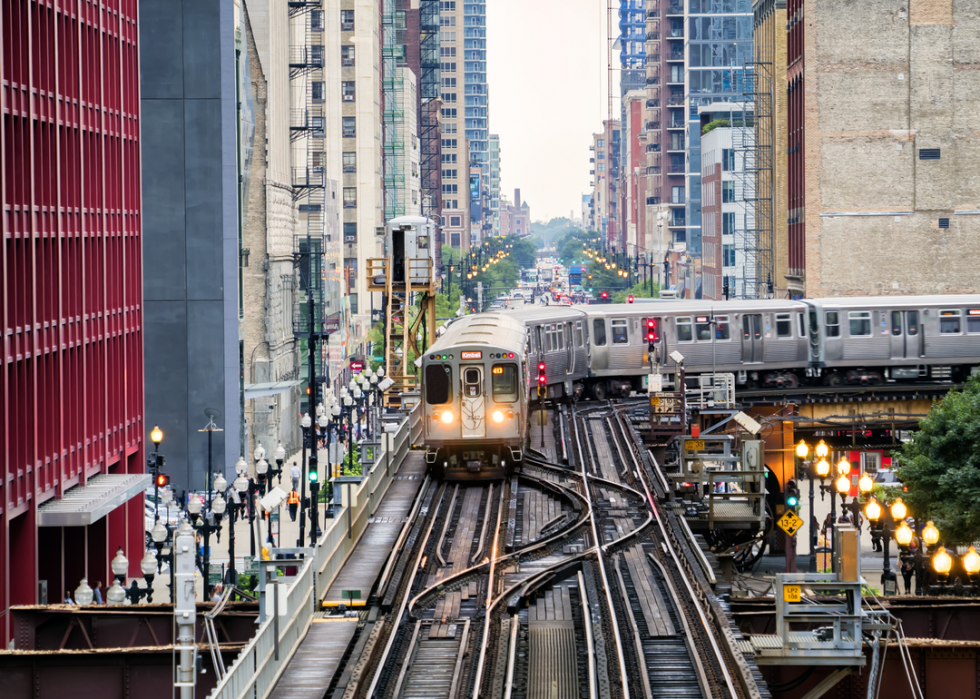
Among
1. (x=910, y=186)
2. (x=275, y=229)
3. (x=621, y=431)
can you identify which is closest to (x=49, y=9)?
(x=621, y=431)

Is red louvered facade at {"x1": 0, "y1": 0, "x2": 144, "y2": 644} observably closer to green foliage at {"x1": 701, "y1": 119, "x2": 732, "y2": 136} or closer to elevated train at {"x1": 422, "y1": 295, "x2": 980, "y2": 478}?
elevated train at {"x1": 422, "y1": 295, "x2": 980, "y2": 478}

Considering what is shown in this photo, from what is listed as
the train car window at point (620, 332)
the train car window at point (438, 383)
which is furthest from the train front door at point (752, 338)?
the train car window at point (438, 383)

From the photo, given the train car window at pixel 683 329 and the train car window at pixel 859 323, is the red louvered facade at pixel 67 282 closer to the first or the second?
the train car window at pixel 683 329

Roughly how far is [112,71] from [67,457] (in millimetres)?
13266

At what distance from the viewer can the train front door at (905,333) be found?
56.5m

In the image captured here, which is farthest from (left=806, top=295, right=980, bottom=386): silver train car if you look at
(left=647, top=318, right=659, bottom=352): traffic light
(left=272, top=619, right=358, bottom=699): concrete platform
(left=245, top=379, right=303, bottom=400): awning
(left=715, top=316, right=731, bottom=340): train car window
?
A: (left=272, top=619, right=358, bottom=699): concrete platform

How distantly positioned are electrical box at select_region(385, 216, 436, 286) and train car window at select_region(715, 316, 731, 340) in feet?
38.2

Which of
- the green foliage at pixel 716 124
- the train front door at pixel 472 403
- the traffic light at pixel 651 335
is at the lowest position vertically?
the train front door at pixel 472 403

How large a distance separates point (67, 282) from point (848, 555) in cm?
2423

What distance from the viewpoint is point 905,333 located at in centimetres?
5659

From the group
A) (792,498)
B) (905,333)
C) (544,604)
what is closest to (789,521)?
(792,498)

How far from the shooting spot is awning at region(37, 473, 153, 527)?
120ft

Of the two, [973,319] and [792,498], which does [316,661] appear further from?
[973,319]

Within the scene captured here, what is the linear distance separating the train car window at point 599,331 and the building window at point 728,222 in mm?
68416
